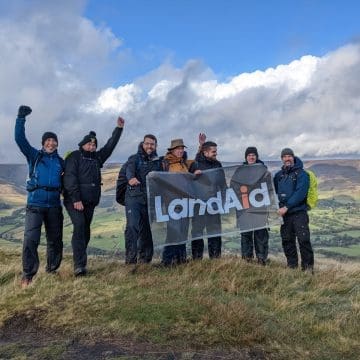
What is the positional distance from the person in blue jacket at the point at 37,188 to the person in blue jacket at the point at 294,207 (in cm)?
500

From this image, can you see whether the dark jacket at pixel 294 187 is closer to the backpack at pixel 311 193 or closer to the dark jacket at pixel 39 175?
the backpack at pixel 311 193

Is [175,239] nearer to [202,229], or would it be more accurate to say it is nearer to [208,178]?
[202,229]

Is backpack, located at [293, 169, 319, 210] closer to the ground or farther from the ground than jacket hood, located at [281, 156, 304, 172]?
closer to the ground

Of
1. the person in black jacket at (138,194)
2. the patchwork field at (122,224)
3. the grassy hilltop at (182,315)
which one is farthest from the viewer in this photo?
the patchwork field at (122,224)

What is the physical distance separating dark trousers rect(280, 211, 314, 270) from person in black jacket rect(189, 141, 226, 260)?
1577mm

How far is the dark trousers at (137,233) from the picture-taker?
9367 mm

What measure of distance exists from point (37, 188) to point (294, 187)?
558 centimetres

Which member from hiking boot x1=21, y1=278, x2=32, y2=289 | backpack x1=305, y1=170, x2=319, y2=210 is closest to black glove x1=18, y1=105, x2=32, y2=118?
hiking boot x1=21, y1=278, x2=32, y2=289

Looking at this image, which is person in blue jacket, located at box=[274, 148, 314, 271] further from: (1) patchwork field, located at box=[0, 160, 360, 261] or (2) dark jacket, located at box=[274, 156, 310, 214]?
(1) patchwork field, located at box=[0, 160, 360, 261]

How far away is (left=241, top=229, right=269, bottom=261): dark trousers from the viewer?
10.4 meters

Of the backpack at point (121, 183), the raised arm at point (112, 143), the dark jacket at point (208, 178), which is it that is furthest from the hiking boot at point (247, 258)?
the raised arm at point (112, 143)

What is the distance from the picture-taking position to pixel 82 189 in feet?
28.3

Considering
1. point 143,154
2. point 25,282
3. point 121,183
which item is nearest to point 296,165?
point 143,154

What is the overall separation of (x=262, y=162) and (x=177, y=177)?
2293 millimetres
